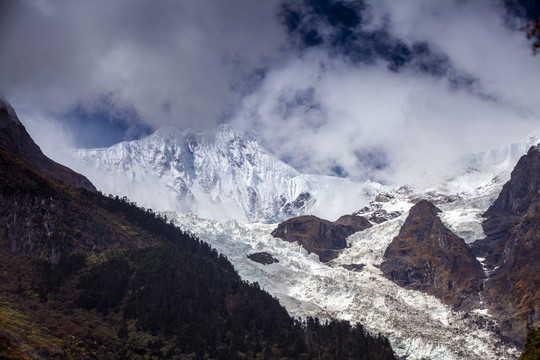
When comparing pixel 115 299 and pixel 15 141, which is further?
pixel 15 141

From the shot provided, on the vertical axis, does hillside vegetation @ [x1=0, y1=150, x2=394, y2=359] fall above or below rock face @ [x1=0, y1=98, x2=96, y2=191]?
below

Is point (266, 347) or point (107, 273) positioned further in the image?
point (107, 273)

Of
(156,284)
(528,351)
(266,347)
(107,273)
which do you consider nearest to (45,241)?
(107,273)

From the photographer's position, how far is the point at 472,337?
18675 cm

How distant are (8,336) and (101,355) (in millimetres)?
21175

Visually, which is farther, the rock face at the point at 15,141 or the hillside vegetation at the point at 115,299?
the rock face at the point at 15,141

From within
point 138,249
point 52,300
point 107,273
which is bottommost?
point 52,300

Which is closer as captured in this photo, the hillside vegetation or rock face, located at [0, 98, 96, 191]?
the hillside vegetation

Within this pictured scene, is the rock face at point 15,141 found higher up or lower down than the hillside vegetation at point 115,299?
higher up

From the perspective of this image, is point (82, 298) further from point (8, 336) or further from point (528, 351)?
point (528, 351)

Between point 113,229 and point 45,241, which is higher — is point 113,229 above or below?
above

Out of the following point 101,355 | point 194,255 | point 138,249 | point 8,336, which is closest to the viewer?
point 8,336

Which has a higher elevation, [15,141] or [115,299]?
[15,141]

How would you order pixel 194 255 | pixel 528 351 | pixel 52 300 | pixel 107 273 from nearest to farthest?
1. pixel 528 351
2. pixel 52 300
3. pixel 107 273
4. pixel 194 255
